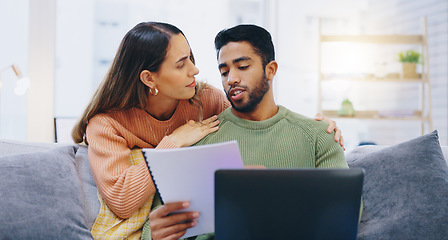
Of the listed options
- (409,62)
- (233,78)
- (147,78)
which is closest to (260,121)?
(233,78)

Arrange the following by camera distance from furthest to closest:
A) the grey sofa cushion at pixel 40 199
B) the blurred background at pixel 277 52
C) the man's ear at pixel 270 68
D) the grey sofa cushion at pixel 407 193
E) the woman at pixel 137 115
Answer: the blurred background at pixel 277 52
the man's ear at pixel 270 68
the woman at pixel 137 115
the grey sofa cushion at pixel 407 193
the grey sofa cushion at pixel 40 199

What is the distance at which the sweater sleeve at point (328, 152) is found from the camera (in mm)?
1479

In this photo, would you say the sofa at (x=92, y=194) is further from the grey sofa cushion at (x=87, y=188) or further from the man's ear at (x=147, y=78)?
the man's ear at (x=147, y=78)

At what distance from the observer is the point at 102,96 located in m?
1.66

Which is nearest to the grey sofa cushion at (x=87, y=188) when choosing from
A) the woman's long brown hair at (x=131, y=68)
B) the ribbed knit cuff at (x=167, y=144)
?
the woman's long brown hair at (x=131, y=68)

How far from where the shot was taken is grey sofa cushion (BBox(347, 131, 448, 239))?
1.39m

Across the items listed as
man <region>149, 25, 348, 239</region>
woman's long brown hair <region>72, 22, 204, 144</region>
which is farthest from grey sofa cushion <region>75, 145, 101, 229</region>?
man <region>149, 25, 348, 239</region>

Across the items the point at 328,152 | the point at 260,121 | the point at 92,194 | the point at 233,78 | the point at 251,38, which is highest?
the point at 251,38

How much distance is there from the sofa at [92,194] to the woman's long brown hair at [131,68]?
0.23 m

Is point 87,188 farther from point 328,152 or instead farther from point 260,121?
point 328,152

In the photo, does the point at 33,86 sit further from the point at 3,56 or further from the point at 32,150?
the point at 32,150

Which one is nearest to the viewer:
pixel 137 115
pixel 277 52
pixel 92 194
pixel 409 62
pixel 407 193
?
pixel 407 193

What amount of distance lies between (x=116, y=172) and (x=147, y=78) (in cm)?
40

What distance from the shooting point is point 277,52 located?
3990mm
